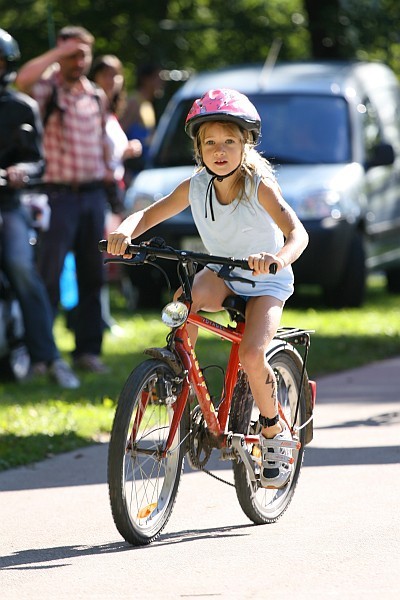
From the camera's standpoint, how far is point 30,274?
9.40 m

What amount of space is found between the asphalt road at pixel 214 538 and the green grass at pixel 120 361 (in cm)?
25

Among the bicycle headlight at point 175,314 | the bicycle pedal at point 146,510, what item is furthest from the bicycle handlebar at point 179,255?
the bicycle pedal at point 146,510

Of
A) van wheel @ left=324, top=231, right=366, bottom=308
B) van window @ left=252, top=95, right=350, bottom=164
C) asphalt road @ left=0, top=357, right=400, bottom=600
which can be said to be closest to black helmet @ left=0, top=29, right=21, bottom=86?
asphalt road @ left=0, top=357, right=400, bottom=600

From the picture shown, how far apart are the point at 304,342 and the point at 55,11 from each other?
1386cm

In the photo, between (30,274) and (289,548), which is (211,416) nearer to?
(289,548)

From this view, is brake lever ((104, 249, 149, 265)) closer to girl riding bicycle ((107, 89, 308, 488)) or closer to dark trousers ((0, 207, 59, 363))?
girl riding bicycle ((107, 89, 308, 488))

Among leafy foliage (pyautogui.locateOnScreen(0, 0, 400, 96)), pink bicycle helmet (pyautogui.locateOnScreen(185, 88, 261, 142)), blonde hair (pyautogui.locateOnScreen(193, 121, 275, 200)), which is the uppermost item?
leafy foliage (pyautogui.locateOnScreen(0, 0, 400, 96))

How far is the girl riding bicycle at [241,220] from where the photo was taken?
5.72m

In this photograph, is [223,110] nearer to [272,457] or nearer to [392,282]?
[272,457]

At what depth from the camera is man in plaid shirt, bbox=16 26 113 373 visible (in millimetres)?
10117

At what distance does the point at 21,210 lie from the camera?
9.45m

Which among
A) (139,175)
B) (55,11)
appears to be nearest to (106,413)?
(139,175)

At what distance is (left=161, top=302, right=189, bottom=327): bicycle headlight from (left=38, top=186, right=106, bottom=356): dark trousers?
456 cm

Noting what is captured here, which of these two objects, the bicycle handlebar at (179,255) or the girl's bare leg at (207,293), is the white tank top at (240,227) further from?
the bicycle handlebar at (179,255)
